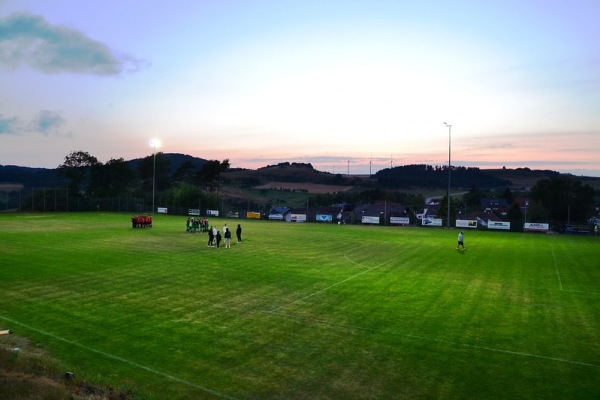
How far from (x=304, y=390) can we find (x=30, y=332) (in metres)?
8.97

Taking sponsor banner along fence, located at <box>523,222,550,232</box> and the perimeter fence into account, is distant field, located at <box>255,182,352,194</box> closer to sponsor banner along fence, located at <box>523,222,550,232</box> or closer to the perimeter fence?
the perimeter fence

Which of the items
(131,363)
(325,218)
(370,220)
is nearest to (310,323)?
(131,363)

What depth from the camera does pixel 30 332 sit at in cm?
1350

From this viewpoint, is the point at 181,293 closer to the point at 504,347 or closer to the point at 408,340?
the point at 408,340

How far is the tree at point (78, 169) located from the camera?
101938mm

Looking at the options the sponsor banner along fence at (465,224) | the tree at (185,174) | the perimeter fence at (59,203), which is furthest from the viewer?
the tree at (185,174)

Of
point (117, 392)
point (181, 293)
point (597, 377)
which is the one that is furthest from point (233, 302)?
point (597, 377)

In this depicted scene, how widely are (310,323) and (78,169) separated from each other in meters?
103

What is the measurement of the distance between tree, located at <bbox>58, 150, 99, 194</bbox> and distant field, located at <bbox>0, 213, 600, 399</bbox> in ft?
270

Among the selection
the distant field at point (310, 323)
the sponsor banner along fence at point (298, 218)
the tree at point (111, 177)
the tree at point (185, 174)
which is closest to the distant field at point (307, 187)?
the tree at point (185, 174)

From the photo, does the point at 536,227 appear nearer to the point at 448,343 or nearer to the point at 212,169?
the point at 448,343

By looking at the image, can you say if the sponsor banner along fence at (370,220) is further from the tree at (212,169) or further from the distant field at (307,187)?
the distant field at (307,187)

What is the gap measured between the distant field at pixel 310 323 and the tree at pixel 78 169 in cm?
8218

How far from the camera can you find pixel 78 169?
340ft
